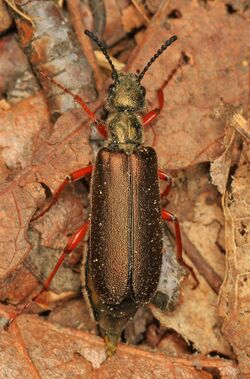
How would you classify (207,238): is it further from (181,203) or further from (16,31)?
(16,31)

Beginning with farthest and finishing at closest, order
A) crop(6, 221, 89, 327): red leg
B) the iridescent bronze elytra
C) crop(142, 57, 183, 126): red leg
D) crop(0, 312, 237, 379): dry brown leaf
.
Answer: crop(142, 57, 183, 126): red leg, crop(6, 221, 89, 327): red leg, crop(0, 312, 237, 379): dry brown leaf, the iridescent bronze elytra

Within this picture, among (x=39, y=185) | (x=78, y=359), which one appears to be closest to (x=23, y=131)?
(x=39, y=185)

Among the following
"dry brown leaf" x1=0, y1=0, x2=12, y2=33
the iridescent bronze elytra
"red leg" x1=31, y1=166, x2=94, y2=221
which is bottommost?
the iridescent bronze elytra

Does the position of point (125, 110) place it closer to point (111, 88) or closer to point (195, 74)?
point (111, 88)

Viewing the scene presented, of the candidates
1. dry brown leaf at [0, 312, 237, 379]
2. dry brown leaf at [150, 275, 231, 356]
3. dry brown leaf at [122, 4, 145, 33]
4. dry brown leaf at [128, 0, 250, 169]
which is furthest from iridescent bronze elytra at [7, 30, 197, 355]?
dry brown leaf at [122, 4, 145, 33]

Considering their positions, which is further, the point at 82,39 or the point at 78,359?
the point at 82,39

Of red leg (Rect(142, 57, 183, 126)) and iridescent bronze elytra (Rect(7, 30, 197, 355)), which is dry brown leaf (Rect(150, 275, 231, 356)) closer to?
iridescent bronze elytra (Rect(7, 30, 197, 355))

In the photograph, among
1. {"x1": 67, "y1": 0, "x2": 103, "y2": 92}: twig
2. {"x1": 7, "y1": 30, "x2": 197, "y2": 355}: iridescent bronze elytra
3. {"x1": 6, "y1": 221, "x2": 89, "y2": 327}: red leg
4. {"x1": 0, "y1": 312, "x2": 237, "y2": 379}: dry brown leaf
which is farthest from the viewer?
{"x1": 67, "y1": 0, "x2": 103, "y2": 92}: twig

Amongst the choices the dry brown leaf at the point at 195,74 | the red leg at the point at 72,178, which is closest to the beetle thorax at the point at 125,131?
the dry brown leaf at the point at 195,74

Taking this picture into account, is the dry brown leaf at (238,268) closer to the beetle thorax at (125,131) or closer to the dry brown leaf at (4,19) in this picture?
the beetle thorax at (125,131)
